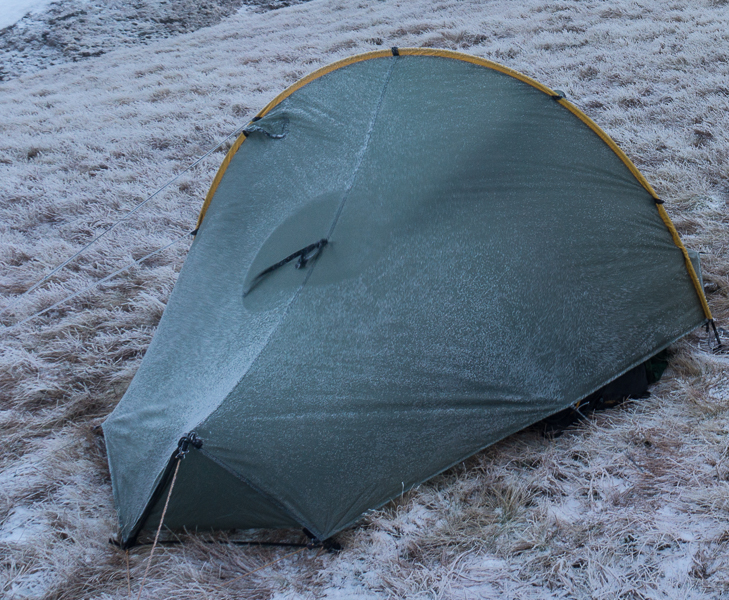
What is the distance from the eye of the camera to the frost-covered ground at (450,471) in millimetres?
2090

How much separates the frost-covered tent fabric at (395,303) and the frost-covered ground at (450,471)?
7.0 inches

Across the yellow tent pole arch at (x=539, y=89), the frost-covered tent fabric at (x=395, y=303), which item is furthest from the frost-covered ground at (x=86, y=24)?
the frost-covered tent fabric at (x=395, y=303)

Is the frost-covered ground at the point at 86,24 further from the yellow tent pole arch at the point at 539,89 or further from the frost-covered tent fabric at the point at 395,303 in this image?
the frost-covered tent fabric at the point at 395,303

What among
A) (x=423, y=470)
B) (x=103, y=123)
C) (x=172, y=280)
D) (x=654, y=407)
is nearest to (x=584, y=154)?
(x=654, y=407)

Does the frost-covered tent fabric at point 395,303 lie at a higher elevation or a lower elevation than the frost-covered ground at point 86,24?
lower

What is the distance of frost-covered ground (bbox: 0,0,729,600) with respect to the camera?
2.09 m

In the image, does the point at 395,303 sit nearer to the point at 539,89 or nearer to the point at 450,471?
the point at 450,471

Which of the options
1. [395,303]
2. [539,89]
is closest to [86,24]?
[539,89]

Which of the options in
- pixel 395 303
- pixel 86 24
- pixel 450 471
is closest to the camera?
pixel 395 303

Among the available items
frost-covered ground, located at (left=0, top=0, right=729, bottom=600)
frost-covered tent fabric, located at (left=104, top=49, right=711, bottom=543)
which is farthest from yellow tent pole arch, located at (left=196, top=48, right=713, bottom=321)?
frost-covered ground, located at (left=0, top=0, right=729, bottom=600)

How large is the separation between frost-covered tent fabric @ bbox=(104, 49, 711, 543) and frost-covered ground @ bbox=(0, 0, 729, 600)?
179 millimetres

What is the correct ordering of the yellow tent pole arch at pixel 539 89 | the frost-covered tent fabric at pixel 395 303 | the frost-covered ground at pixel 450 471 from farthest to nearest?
the yellow tent pole arch at pixel 539 89 < the frost-covered tent fabric at pixel 395 303 < the frost-covered ground at pixel 450 471

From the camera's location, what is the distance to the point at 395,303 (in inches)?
94.3

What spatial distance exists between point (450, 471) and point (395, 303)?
0.75m
